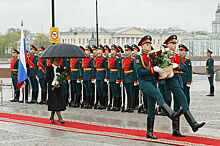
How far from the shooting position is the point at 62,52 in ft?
38.9

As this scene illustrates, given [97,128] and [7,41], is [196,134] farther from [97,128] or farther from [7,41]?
[7,41]

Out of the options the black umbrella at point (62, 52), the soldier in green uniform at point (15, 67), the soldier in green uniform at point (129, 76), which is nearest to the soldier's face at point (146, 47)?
the black umbrella at point (62, 52)

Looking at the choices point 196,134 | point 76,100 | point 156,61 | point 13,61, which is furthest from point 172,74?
point 13,61

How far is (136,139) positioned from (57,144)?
173cm

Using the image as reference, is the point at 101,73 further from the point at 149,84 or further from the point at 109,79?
the point at 149,84

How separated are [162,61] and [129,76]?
192 inches

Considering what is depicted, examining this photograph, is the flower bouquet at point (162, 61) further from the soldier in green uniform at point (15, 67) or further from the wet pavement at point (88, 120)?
the soldier in green uniform at point (15, 67)

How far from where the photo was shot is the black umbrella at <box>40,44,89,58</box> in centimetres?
1173

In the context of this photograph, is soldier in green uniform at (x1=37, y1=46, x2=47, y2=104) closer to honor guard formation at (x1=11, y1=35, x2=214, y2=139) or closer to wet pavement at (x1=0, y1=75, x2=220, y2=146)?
honor guard formation at (x1=11, y1=35, x2=214, y2=139)

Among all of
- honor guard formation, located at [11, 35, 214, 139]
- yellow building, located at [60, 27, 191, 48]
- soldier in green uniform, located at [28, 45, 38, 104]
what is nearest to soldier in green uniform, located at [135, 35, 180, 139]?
honor guard formation, located at [11, 35, 214, 139]

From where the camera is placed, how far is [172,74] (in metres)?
9.33

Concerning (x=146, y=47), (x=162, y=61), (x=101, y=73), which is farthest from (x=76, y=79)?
(x=162, y=61)

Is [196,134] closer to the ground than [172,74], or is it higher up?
closer to the ground

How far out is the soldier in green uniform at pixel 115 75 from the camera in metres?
14.4
